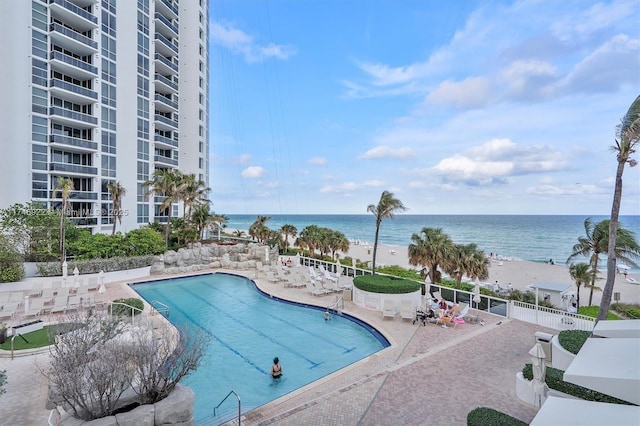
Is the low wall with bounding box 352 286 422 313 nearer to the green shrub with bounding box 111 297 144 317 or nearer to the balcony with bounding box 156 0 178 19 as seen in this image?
the green shrub with bounding box 111 297 144 317

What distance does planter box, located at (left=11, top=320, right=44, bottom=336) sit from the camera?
11.3 metres

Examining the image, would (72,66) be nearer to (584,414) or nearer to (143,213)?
(143,213)

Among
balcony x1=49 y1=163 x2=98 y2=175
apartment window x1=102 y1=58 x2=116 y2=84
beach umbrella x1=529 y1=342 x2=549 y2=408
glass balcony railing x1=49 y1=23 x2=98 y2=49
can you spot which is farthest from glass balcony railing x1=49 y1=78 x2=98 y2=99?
beach umbrella x1=529 y1=342 x2=549 y2=408

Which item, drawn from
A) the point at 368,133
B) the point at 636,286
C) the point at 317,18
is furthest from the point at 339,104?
the point at 636,286

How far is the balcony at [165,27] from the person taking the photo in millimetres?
38306

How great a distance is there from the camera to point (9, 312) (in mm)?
12969

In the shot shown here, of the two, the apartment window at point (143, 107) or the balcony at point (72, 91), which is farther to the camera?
the apartment window at point (143, 107)

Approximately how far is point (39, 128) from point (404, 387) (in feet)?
111

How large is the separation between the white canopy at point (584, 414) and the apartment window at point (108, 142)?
3692 cm

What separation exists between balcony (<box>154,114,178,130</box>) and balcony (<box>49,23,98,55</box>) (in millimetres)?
8795

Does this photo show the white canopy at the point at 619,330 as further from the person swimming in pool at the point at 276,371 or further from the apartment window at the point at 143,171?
the apartment window at the point at 143,171

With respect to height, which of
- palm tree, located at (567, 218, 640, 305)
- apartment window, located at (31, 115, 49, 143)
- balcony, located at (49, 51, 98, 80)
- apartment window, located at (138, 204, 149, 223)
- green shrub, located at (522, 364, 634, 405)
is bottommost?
green shrub, located at (522, 364, 634, 405)

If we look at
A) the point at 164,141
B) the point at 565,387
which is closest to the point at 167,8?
the point at 164,141

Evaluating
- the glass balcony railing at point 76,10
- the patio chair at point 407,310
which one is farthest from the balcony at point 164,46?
the patio chair at point 407,310
